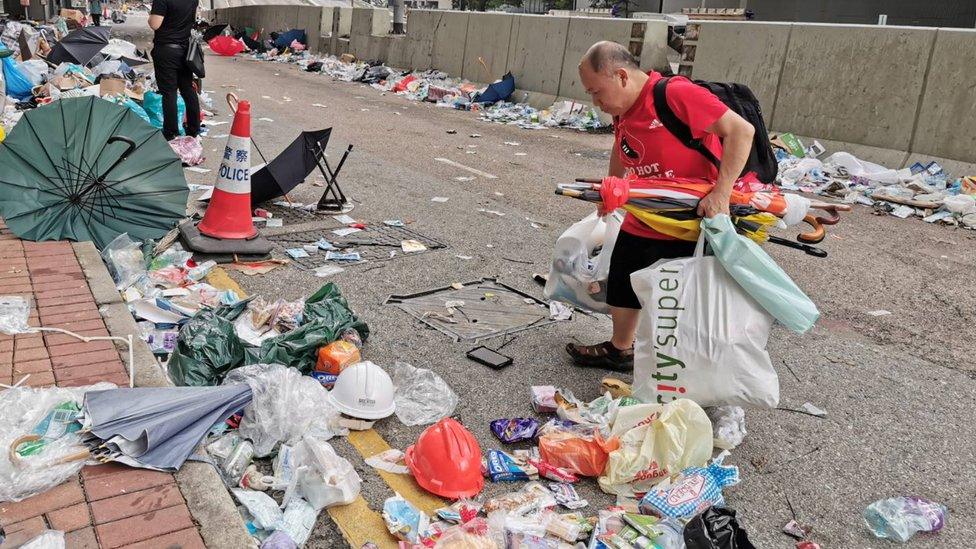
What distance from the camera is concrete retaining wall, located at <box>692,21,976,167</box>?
8742 mm

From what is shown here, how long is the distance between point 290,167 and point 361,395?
10.9 ft

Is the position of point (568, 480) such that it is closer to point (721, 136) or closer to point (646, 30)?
point (721, 136)

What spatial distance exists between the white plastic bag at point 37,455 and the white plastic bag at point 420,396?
1.24 meters

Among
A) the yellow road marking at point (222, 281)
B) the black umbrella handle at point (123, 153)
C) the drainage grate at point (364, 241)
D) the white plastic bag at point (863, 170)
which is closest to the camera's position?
the yellow road marking at point (222, 281)

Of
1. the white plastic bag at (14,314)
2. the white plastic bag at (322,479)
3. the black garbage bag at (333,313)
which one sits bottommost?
the white plastic bag at (322,479)

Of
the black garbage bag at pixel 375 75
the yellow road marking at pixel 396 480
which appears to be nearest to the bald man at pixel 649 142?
the yellow road marking at pixel 396 480

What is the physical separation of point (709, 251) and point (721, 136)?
0.50 metres

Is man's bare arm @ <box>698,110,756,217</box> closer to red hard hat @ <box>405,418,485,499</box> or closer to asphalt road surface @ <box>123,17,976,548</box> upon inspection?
asphalt road surface @ <box>123,17,976,548</box>

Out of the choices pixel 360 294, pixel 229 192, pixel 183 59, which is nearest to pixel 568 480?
pixel 360 294

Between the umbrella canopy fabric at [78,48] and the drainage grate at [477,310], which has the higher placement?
the umbrella canopy fabric at [78,48]

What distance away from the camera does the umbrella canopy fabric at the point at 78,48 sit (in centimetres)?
1302

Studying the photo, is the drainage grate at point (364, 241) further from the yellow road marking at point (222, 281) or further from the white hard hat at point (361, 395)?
the white hard hat at point (361, 395)

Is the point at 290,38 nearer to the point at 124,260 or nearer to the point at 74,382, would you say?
the point at 124,260

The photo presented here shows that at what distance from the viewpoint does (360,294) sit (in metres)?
4.90
